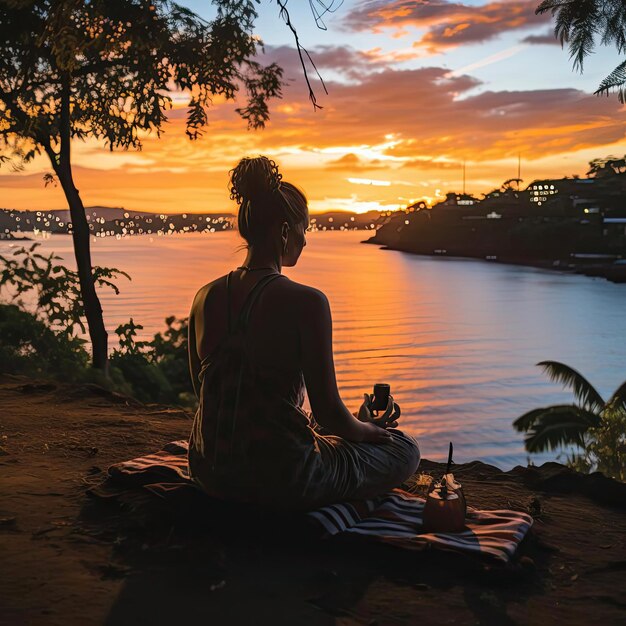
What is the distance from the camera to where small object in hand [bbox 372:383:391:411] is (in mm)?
4047

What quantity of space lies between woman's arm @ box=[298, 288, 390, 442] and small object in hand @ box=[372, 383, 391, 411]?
0.56 m

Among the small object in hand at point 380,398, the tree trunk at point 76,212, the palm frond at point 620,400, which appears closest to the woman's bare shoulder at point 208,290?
the small object in hand at point 380,398

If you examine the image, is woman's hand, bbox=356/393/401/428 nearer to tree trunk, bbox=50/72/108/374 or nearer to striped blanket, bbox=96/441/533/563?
striped blanket, bbox=96/441/533/563

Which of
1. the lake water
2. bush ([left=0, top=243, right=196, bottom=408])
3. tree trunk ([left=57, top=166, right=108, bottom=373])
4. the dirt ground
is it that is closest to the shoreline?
the lake water

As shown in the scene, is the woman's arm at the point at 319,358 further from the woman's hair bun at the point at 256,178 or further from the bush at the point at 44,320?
the bush at the point at 44,320

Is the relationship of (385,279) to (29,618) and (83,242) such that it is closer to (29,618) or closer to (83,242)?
(83,242)

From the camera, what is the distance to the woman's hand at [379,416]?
3965 mm

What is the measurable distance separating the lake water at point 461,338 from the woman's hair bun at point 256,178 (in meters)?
34.4

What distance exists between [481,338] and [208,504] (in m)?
66.0

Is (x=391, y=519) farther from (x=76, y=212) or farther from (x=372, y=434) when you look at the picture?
A: (x=76, y=212)

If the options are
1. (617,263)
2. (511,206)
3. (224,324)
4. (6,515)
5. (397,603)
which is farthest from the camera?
(511,206)

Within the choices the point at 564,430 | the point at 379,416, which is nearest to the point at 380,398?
the point at 379,416

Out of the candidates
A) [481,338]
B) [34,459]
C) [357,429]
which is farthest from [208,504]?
[481,338]

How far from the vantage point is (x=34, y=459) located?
5270 mm
